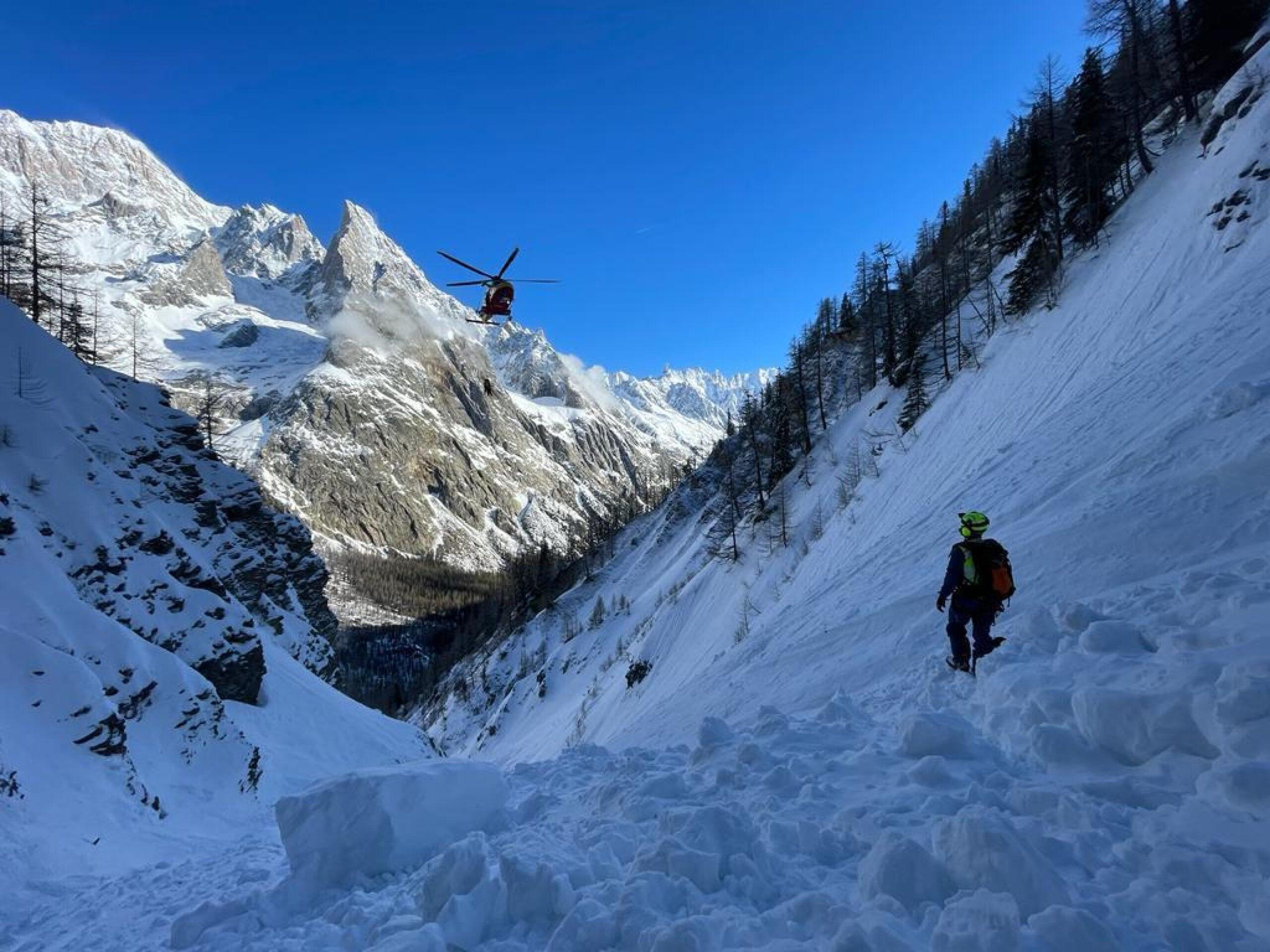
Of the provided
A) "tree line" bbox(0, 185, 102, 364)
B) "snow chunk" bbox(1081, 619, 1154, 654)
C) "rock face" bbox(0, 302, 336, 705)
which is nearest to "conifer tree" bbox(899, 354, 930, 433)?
"snow chunk" bbox(1081, 619, 1154, 654)

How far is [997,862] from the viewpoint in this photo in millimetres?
3176

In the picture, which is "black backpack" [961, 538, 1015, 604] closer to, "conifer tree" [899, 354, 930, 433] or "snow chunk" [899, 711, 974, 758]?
"snow chunk" [899, 711, 974, 758]

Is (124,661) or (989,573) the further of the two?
(124,661)

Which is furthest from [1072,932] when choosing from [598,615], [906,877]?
[598,615]

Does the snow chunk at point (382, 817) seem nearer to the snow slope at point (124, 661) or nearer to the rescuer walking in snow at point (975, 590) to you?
the snow slope at point (124, 661)

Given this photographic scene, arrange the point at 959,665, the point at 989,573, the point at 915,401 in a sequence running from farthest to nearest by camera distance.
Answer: the point at 915,401 → the point at 959,665 → the point at 989,573

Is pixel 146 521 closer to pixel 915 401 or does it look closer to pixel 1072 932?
pixel 1072 932

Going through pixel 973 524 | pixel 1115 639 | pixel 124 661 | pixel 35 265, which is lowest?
pixel 1115 639

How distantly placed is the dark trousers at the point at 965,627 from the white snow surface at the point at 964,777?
31cm

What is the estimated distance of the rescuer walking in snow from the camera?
7191 millimetres

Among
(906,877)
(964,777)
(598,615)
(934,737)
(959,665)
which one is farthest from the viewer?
(598,615)

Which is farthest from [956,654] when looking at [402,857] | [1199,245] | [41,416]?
[41,416]

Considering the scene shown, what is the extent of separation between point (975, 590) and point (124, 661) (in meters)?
17.4

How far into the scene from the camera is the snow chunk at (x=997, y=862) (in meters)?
3.03
